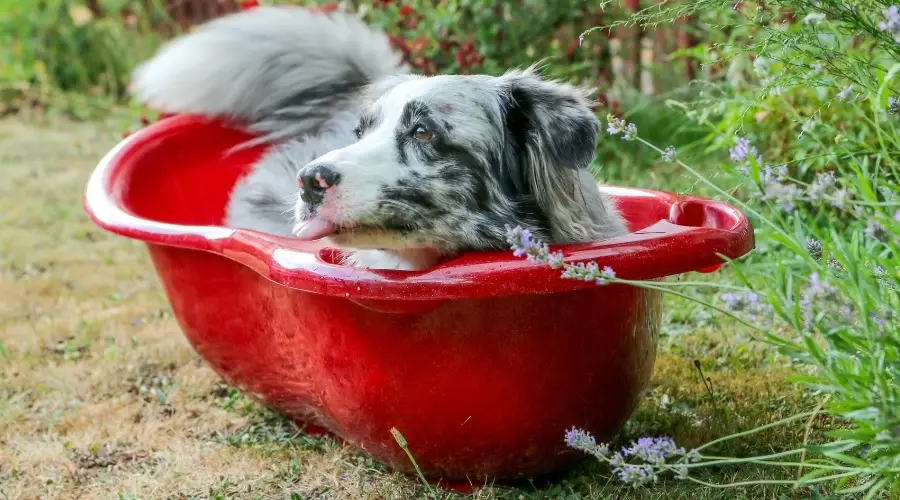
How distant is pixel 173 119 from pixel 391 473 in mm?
1656

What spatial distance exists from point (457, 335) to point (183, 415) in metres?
1.10

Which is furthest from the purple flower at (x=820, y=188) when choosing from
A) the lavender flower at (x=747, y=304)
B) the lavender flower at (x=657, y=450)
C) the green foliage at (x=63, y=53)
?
the green foliage at (x=63, y=53)

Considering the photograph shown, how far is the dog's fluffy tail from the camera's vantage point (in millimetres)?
3045

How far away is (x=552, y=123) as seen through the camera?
2027 mm

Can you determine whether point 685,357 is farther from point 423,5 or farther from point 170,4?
point 170,4

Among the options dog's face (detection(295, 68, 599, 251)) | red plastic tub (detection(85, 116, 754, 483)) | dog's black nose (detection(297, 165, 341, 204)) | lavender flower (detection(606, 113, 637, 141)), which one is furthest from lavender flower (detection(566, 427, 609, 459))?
dog's black nose (detection(297, 165, 341, 204))

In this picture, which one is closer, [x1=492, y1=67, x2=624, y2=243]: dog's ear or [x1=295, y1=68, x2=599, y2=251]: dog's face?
[x1=295, y1=68, x2=599, y2=251]: dog's face

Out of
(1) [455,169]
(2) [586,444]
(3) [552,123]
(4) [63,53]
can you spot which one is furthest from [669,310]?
Result: (4) [63,53]

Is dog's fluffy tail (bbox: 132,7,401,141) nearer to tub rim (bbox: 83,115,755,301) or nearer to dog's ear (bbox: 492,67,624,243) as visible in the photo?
dog's ear (bbox: 492,67,624,243)

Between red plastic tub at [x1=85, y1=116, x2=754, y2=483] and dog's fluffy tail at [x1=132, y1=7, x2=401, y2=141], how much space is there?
83cm

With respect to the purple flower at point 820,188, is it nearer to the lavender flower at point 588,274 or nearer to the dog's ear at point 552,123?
the lavender flower at point 588,274

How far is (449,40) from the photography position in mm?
4473

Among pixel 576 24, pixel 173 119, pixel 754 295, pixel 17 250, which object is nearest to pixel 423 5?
pixel 576 24

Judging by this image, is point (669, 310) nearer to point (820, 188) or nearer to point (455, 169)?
point (455, 169)
